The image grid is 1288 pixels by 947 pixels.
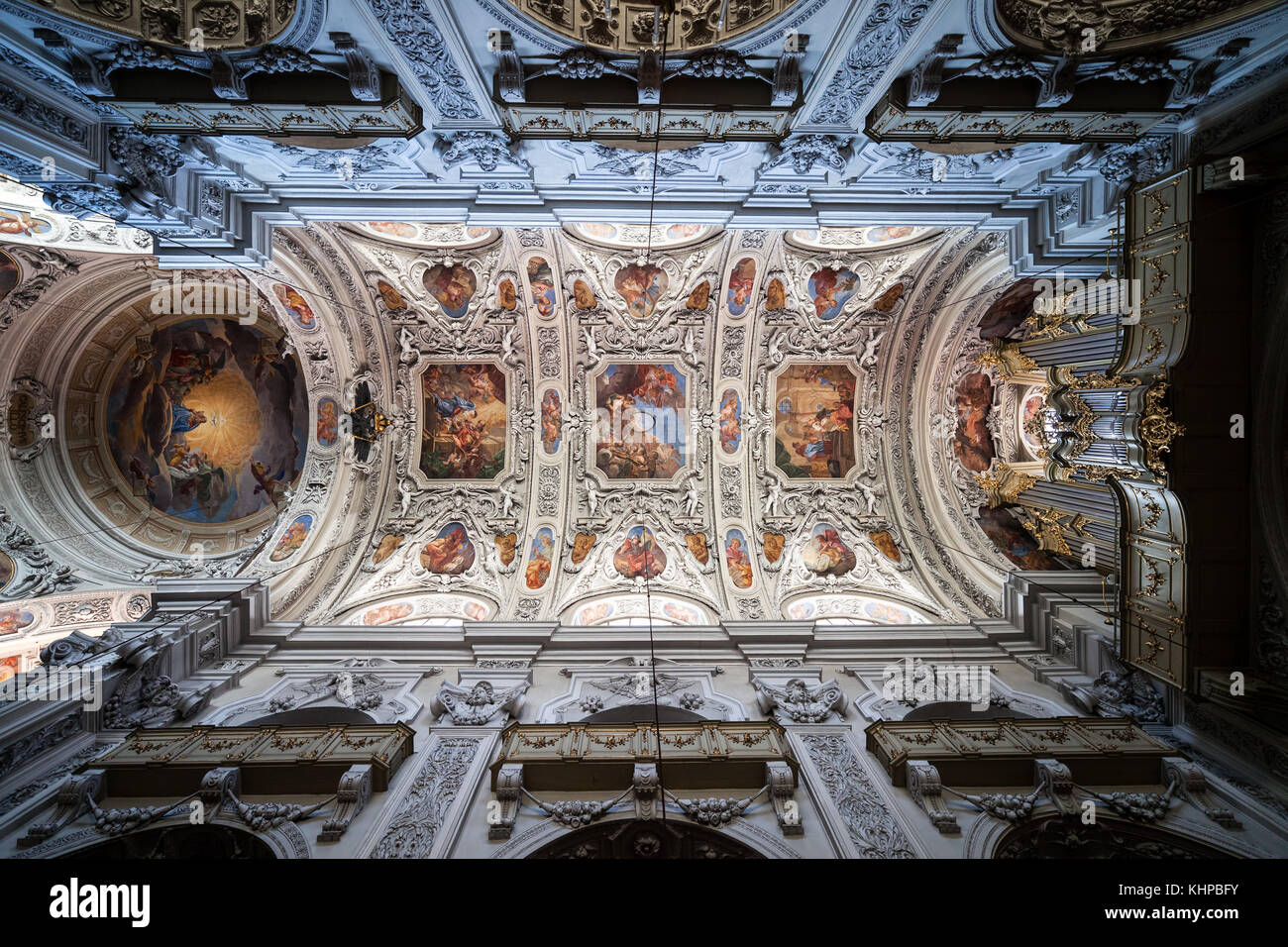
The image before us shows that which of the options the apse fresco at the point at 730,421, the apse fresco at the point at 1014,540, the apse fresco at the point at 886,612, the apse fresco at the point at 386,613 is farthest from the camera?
the apse fresco at the point at 730,421

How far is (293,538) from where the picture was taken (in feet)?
42.2

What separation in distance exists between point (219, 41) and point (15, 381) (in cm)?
1200

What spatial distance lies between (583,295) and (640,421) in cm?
364

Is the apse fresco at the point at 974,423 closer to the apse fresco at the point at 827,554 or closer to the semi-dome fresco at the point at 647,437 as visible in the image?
the semi-dome fresco at the point at 647,437

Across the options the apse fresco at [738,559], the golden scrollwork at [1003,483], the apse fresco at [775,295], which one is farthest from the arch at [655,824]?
the apse fresco at [775,295]

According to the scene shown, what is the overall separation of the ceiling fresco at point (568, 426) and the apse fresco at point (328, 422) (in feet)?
0.22

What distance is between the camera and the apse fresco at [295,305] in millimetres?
12477

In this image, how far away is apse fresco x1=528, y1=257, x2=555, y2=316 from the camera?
13.4 m

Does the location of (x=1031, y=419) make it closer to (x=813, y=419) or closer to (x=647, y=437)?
(x=813, y=419)

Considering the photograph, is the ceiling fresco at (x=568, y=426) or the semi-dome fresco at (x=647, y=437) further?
the ceiling fresco at (x=568, y=426)

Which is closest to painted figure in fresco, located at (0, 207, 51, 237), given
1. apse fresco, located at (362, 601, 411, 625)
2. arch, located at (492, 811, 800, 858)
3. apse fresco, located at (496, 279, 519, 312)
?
apse fresco, located at (496, 279, 519, 312)

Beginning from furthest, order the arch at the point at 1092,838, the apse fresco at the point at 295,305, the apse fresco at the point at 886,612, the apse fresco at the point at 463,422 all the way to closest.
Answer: the apse fresco at the point at 463,422
the apse fresco at the point at 886,612
the apse fresco at the point at 295,305
the arch at the point at 1092,838

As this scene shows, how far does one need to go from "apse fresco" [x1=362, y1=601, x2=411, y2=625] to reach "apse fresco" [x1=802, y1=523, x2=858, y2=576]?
401 inches

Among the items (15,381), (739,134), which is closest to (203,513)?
(15,381)
